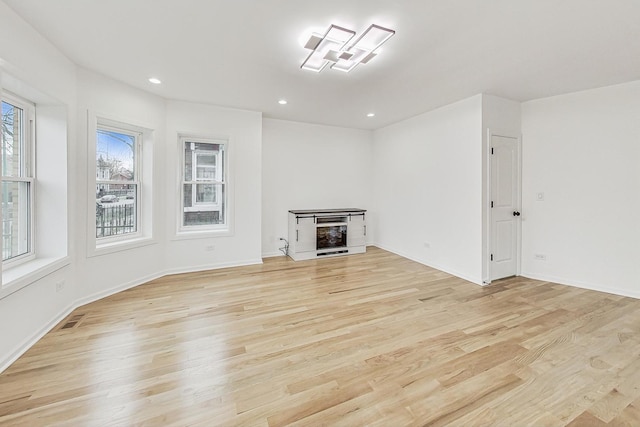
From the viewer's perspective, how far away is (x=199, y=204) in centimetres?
448

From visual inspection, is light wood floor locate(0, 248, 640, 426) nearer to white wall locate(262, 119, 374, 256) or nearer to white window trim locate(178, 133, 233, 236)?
white window trim locate(178, 133, 233, 236)

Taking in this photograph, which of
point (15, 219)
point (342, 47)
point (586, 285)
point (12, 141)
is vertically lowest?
point (586, 285)

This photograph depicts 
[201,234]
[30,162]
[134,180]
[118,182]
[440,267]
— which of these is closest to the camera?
[30,162]

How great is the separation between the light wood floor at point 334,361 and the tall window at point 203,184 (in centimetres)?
138

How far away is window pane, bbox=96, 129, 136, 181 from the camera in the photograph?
3.39 metres

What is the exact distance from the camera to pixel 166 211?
4102 millimetres

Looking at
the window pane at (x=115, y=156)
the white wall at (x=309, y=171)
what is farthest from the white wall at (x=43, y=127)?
the white wall at (x=309, y=171)

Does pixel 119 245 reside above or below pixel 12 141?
below

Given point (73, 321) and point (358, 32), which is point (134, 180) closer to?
point (73, 321)

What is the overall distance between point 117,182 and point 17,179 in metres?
1.09

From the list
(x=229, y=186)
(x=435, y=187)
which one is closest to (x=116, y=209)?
(x=229, y=186)

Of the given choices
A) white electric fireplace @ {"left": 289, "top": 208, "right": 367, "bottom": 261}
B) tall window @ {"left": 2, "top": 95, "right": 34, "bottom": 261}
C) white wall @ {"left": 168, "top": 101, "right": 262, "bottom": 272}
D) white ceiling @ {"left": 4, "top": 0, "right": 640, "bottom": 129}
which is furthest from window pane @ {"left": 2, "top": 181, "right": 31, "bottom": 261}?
white electric fireplace @ {"left": 289, "top": 208, "right": 367, "bottom": 261}

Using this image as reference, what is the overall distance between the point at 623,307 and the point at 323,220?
4.14 metres

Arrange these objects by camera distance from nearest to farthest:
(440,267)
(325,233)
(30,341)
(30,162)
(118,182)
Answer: (30,341) < (30,162) < (118,182) < (440,267) < (325,233)
